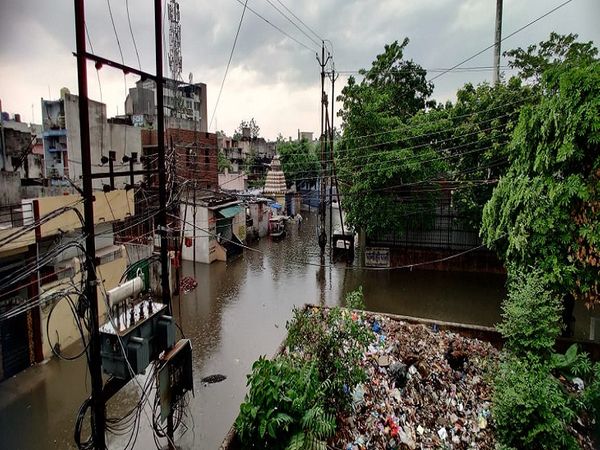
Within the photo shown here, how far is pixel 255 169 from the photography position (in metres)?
38.4

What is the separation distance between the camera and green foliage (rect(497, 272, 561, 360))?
6820 millimetres

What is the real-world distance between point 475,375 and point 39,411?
28.4 ft

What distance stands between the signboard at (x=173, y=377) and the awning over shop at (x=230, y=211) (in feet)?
39.9

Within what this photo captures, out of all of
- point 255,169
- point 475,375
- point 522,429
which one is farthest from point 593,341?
point 255,169

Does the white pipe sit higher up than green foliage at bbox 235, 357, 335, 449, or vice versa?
the white pipe

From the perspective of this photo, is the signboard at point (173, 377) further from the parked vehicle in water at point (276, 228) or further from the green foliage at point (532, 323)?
the parked vehicle in water at point (276, 228)

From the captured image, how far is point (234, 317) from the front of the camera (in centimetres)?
1176

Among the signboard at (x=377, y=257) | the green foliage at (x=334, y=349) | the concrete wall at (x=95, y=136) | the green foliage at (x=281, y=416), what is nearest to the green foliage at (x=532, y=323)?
the green foliage at (x=334, y=349)

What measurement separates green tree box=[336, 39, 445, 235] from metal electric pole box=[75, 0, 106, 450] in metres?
10.9

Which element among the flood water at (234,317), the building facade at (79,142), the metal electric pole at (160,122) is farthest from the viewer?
the building facade at (79,142)

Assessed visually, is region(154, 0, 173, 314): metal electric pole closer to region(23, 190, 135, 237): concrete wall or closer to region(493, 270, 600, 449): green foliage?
region(23, 190, 135, 237): concrete wall

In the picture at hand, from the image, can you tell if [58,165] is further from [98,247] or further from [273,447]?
[273,447]

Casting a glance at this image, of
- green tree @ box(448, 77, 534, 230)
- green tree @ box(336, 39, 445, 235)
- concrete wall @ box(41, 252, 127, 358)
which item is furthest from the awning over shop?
green tree @ box(448, 77, 534, 230)

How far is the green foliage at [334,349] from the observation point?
5938 millimetres
